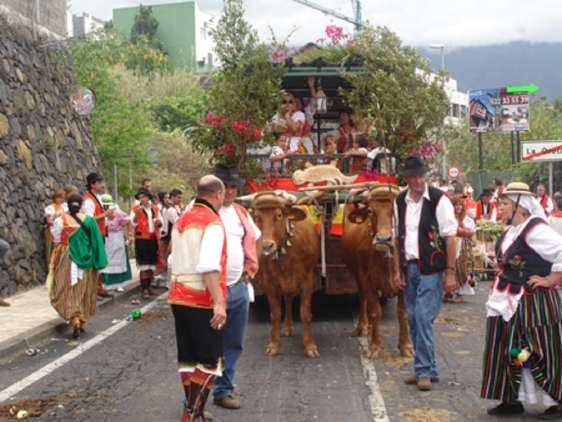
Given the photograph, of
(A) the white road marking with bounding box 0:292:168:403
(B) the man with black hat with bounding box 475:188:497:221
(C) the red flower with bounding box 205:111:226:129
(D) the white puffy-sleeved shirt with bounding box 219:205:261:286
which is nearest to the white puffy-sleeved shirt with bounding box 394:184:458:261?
(D) the white puffy-sleeved shirt with bounding box 219:205:261:286

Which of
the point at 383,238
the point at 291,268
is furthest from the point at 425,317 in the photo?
the point at 291,268

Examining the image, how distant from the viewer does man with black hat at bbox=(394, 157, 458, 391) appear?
24.7 ft

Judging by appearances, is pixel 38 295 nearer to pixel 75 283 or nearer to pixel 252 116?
pixel 75 283

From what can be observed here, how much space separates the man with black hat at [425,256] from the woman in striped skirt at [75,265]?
4.60 m

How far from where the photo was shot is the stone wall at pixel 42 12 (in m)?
17.5

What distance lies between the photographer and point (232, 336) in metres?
7.04

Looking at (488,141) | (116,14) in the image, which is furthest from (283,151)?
(116,14)

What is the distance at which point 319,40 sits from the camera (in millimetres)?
12617

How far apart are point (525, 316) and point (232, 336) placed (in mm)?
2376

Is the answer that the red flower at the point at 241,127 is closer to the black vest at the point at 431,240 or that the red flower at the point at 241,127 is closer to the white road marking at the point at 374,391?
the white road marking at the point at 374,391

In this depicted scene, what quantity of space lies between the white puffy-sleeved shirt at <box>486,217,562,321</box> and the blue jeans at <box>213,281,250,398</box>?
2019 millimetres

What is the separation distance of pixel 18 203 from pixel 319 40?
21.6 feet

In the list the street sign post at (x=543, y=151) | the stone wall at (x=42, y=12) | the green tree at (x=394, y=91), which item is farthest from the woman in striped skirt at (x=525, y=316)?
the street sign post at (x=543, y=151)

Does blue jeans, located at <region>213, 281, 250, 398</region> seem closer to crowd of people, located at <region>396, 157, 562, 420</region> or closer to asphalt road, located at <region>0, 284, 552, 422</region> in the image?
asphalt road, located at <region>0, 284, 552, 422</region>
